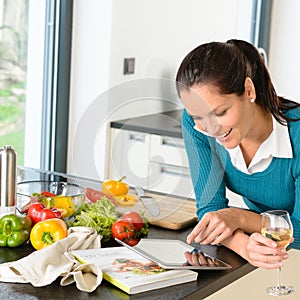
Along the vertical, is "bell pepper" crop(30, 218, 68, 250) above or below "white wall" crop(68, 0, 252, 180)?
below

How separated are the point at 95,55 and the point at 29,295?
6.57 feet

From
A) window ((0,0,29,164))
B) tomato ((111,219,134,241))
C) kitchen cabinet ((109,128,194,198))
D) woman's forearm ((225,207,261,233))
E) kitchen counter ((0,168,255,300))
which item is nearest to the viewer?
kitchen counter ((0,168,255,300))

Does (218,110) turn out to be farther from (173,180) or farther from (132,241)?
(132,241)

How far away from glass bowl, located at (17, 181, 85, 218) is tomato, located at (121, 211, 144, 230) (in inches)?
5.8

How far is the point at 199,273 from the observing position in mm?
1777

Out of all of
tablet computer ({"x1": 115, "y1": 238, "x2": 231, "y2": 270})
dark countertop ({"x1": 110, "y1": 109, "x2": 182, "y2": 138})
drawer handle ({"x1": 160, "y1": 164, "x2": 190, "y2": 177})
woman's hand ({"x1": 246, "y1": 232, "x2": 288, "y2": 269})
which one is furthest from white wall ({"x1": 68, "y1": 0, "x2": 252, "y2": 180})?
woman's hand ({"x1": 246, "y1": 232, "x2": 288, "y2": 269})

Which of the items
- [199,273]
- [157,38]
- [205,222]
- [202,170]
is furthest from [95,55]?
[199,273]

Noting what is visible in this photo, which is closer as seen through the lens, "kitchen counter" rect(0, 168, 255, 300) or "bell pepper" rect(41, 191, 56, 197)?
"kitchen counter" rect(0, 168, 255, 300)

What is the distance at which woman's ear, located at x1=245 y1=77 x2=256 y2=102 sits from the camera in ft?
6.50

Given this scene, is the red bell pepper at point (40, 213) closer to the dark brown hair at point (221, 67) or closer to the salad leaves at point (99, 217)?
the salad leaves at point (99, 217)

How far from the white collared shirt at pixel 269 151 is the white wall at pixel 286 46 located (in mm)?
2766

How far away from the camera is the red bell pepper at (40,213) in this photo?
6.39 ft

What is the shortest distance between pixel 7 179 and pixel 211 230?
57 centimetres

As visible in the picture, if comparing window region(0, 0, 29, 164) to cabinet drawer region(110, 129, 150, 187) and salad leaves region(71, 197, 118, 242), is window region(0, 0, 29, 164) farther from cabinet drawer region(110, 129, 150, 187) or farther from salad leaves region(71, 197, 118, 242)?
→ salad leaves region(71, 197, 118, 242)
